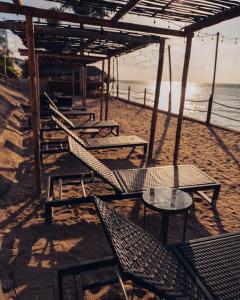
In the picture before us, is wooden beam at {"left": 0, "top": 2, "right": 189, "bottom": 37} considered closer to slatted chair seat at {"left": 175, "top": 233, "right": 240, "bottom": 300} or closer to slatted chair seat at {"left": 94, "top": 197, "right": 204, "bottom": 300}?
slatted chair seat at {"left": 94, "top": 197, "right": 204, "bottom": 300}

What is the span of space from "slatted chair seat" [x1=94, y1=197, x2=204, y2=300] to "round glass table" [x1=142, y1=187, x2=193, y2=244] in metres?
0.47

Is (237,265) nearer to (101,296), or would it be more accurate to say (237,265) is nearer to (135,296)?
(135,296)

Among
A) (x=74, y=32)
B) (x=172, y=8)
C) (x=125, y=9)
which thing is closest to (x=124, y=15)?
(x=125, y=9)

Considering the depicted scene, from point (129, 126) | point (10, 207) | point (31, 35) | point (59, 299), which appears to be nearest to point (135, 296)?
point (59, 299)

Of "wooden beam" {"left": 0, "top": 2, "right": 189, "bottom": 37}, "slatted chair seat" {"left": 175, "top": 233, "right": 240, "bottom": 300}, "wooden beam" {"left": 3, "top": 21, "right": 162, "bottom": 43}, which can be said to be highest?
"wooden beam" {"left": 0, "top": 2, "right": 189, "bottom": 37}

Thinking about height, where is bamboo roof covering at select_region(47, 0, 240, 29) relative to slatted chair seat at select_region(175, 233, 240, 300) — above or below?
above

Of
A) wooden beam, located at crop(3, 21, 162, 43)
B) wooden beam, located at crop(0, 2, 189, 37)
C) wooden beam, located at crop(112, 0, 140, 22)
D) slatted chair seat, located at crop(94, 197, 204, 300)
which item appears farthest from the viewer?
wooden beam, located at crop(3, 21, 162, 43)

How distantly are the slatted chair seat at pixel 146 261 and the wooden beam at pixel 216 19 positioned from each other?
3.75 metres

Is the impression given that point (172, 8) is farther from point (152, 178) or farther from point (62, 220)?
point (62, 220)

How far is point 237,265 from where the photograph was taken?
2.37 metres

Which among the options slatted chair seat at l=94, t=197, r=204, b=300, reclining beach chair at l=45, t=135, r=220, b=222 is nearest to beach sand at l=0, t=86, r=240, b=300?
reclining beach chair at l=45, t=135, r=220, b=222

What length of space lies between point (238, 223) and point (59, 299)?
10.2ft

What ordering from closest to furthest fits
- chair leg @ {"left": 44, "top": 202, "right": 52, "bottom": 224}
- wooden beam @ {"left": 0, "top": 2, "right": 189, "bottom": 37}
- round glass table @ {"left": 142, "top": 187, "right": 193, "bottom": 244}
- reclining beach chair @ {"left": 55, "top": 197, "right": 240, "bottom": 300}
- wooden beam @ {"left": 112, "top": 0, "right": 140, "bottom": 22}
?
reclining beach chair @ {"left": 55, "top": 197, "right": 240, "bottom": 300}
round glass table @ {"left": 142, "top": 187, "right": 193, "bottom": 244}
wooden beam @ {"left": 112, "top": 0, "right": 140, "bottom": 22}
chair leg @ {"left": 44, "top": 202, "right": 52, "bottom": 224}
wooden beam @ {"left": 0, "top": 2, "right": 189, "bottom": 37}

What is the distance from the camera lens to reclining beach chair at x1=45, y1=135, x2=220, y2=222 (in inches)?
154
